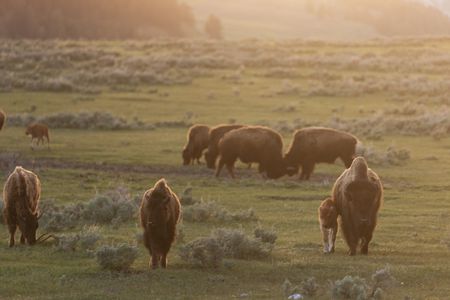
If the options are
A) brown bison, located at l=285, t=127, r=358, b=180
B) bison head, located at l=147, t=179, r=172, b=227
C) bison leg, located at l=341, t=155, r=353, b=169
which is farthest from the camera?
bison leg, located at l=341, t=155, r=353, b=169

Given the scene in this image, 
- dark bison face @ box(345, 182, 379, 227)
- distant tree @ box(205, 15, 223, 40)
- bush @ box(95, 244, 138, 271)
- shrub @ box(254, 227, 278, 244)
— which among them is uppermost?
dark bison face @ box(345, 182, 379, 227)

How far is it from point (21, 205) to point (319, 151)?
514 inches

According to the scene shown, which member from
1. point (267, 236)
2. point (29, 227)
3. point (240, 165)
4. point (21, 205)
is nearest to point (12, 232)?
point (29, 227)

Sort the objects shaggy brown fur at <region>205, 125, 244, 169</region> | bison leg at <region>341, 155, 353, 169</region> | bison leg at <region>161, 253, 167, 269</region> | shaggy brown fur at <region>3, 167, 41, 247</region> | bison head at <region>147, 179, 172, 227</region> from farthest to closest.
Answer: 1. shaggy brown fur at <region>205, 125, 244, 169</region>
2. bison leg at <region>341, 155, 353, 169</region>
3. shaggy brown fur at <region>3, 167, 41, 247</region>
4. bison leg at <region>161, 253, 167, 269</region>
5. bison head at <region>147, 179, 172, 227</region>

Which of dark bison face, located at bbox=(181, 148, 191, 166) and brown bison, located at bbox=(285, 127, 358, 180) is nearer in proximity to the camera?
brown bison, located at bbox=(285, 127, 358, 180)

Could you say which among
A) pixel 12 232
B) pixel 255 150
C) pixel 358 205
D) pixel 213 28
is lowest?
pixel 213 28

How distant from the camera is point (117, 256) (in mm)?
13219

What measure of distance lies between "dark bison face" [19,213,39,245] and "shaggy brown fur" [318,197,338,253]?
4.57 m

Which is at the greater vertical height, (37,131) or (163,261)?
(163,261)

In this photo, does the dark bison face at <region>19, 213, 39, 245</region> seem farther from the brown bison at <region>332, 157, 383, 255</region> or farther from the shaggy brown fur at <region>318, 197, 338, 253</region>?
the brown bison at <region>332, 157, 383, 255</region>

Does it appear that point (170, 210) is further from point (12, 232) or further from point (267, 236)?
point (12, 232)

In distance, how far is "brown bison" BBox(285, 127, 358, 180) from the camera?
26750mm

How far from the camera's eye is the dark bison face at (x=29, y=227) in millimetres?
15270

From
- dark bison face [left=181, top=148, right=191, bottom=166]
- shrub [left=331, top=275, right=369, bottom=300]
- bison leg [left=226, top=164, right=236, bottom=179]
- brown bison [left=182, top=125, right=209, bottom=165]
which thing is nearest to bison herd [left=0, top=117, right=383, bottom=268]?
shrub [left=331, top=275, right=369, bottom=300]
